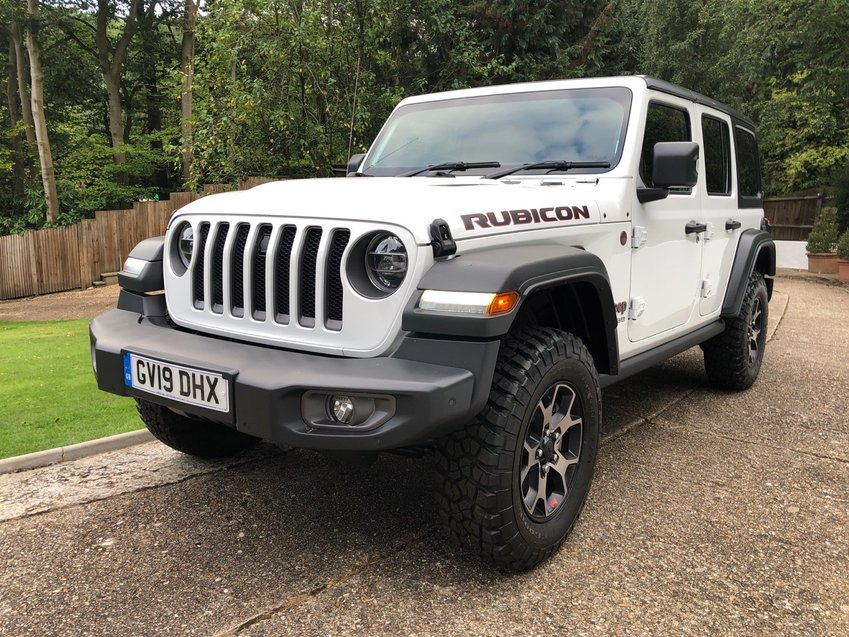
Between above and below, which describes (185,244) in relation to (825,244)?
above

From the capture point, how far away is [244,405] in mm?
2359

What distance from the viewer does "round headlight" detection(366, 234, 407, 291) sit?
2479 millimetres

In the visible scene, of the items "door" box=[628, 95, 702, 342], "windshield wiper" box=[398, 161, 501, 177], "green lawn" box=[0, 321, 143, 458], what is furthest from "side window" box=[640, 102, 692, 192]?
"green lawn" box=[0, 321, 143, 458]

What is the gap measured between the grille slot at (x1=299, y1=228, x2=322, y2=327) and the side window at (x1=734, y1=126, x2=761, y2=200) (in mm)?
3714

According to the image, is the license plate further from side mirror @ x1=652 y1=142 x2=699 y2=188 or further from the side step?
side mirror @ x1=652 y1=142 x2=699 y2=188

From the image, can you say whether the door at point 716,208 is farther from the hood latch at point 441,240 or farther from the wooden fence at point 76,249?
the wooden fence at point 76,249

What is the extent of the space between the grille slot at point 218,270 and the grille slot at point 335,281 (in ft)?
1.79

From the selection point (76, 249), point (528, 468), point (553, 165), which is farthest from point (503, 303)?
point (76, 249)

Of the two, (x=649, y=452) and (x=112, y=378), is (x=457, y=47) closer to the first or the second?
(x=649, y=452)

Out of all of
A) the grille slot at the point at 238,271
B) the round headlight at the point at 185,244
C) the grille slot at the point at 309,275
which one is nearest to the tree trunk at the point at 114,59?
the round headlight at the point at 185,244

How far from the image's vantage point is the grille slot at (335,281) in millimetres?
2525

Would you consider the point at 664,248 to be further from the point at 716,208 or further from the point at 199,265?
the point at 199,265

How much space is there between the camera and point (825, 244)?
1556 cm

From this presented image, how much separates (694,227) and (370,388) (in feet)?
9.08
